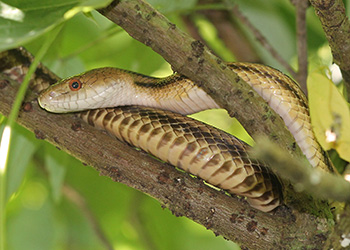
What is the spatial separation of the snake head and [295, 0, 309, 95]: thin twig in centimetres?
118

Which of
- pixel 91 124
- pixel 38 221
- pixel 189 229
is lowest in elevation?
pixel 38 221

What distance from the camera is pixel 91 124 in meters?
2.75

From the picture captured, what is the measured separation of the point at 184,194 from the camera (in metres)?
2.27

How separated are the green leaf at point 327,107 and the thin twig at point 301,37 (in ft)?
5.63

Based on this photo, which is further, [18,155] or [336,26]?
[18,155]

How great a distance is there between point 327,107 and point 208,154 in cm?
90

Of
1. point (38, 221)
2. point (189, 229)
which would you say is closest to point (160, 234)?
point (189, 229)

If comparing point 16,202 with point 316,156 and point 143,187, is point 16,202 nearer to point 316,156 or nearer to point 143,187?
point 143,187

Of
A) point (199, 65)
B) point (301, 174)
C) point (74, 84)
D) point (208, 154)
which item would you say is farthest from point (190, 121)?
point (301, 174)

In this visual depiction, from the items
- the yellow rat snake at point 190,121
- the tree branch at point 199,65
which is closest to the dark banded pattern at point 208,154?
the yellow rat snake at point 190,121

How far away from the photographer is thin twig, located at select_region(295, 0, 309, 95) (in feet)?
10.3

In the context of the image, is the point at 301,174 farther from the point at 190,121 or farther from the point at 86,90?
the point at 86,90

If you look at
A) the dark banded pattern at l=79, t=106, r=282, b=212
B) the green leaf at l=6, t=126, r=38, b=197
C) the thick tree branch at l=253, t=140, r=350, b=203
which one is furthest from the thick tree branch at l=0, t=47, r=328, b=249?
the thick tree branch at l=253, t=140, r=350, b=203

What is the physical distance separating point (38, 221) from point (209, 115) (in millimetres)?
1784
